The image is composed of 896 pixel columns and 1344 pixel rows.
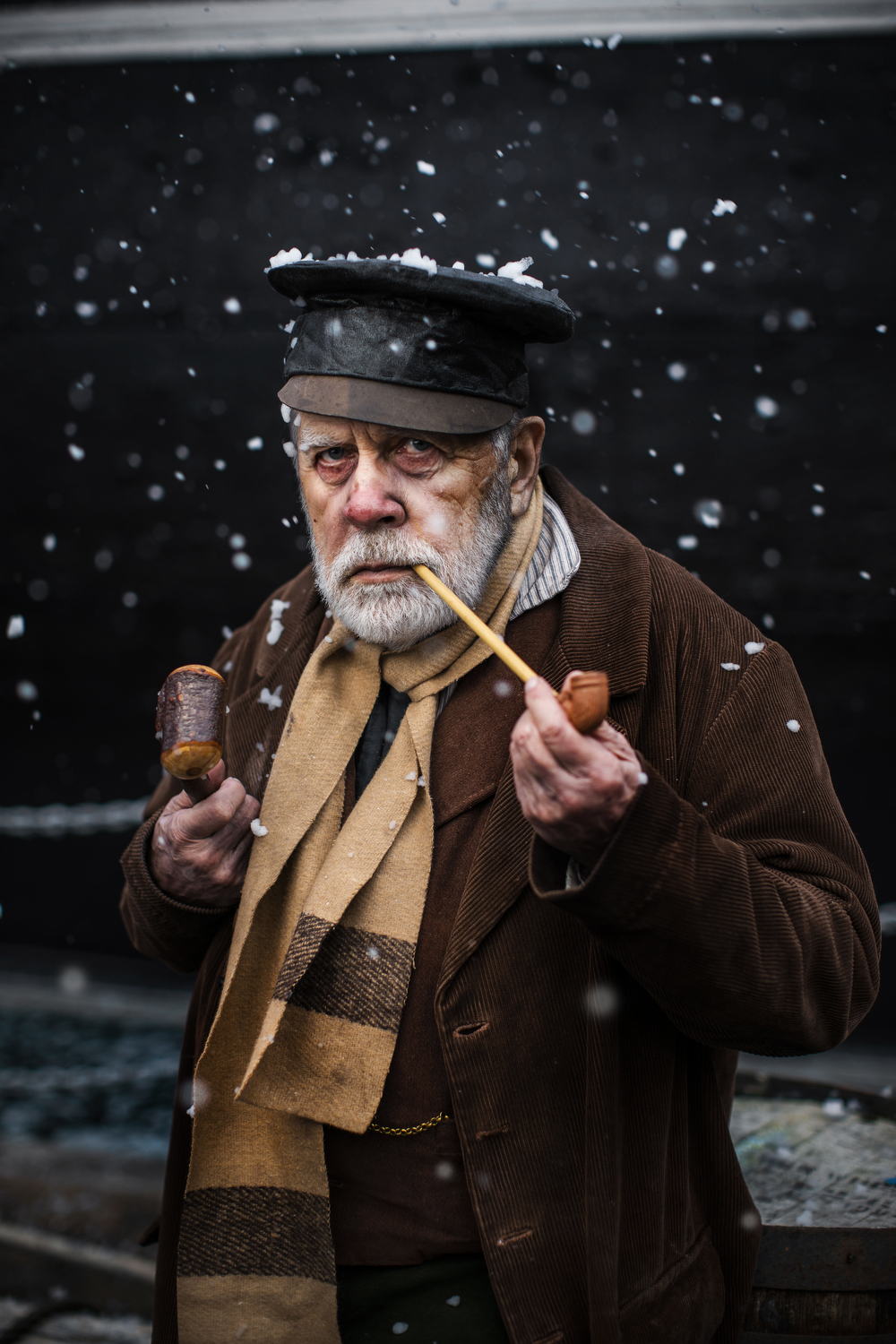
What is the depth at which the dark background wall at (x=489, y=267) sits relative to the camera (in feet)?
11.8

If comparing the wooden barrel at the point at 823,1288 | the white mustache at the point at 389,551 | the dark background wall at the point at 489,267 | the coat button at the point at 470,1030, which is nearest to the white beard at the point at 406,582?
the white mustache at the point at 389,551

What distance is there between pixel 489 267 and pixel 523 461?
2.01m

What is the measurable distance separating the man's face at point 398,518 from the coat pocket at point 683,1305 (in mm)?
1008

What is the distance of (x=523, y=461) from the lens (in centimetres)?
181

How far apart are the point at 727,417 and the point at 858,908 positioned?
2654 millimetres

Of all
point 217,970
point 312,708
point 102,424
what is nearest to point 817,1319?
point 217,970

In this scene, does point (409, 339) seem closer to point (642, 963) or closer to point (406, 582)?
point (406, 582)

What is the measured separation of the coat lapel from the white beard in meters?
0.15

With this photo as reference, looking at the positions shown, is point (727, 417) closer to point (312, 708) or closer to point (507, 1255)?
point (312, 708)

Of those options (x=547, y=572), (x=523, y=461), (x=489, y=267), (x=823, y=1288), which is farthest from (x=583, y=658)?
(x=489, y=267)

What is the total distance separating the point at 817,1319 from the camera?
5.84 ft

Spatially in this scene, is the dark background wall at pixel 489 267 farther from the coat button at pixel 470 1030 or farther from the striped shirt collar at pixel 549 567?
the coat button at pixel 470 1030

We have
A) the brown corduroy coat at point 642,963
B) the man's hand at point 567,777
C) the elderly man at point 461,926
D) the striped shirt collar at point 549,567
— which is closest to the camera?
the man's hand at point 567,777

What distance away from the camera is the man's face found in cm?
163
